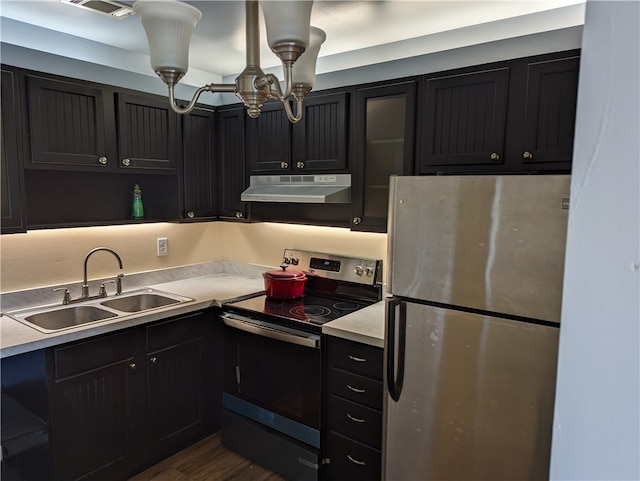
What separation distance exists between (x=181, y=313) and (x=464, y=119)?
1.90 metres

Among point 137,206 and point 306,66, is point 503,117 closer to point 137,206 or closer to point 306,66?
point 306,66

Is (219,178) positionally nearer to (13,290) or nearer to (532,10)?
(13,290)

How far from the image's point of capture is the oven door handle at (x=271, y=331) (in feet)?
7.52

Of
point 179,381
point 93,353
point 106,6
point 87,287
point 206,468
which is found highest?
point 106,6

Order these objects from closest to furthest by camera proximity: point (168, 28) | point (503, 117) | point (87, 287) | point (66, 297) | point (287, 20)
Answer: point (287, 20), point (168, 28), point (503, 117), point (66, 297), point (87, 287)

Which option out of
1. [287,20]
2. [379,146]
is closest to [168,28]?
[287,20]

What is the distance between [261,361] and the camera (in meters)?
2.55

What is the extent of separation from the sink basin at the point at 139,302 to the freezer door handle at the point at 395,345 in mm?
1445

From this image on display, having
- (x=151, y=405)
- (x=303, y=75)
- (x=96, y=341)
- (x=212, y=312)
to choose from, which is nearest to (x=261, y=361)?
(x=212, y=312)

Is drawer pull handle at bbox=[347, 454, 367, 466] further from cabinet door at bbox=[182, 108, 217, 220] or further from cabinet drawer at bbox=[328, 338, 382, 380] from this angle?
cabinet door at bbox=[182, 108, 217, 220]

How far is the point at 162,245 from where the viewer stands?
126 inches

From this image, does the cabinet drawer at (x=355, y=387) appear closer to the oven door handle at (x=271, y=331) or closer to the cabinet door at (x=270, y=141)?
the oven door handle at (x=271, y=331)

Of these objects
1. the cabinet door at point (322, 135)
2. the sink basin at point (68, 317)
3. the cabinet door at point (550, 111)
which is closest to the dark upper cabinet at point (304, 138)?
the cabinet door at point (322, 135)

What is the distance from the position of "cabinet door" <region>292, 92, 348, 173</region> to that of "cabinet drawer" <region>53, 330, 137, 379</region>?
1.42 metres
